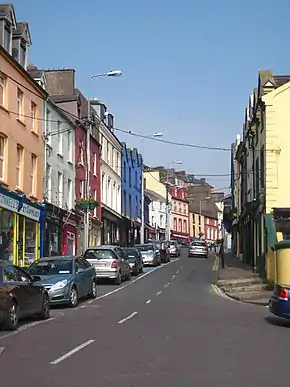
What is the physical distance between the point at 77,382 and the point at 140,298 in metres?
14.9

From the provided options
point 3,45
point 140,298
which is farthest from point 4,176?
point 140,298

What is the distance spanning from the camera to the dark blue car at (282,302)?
15312 millimetres

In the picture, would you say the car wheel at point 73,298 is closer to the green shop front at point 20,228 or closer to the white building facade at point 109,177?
the green shop front at point 20,228

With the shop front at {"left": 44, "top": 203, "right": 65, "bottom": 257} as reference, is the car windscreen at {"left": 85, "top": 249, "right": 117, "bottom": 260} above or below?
below

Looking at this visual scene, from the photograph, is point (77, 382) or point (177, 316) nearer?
point (77, 382)

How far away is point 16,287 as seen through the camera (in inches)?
583

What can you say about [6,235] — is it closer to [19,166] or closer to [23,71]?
[19,166]

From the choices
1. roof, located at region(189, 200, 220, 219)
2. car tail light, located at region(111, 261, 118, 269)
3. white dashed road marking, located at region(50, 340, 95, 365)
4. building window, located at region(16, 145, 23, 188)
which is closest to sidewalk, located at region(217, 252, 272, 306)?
car tail light, located at region(111, 261, 118, 269)

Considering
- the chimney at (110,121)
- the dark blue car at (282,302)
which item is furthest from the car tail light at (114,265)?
the chimney at (110,121)

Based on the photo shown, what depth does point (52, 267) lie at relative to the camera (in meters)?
20.8

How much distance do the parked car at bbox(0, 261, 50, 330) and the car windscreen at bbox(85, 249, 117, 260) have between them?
11725 mm

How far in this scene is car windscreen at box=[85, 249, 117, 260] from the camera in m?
28.8

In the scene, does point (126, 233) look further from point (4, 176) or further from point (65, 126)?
point (4, 176)

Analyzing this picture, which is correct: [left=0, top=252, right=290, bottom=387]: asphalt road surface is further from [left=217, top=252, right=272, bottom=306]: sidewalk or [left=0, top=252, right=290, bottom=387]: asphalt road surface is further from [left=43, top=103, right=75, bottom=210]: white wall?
[left=43, top=103, right=75, bottom=210]: white wall
